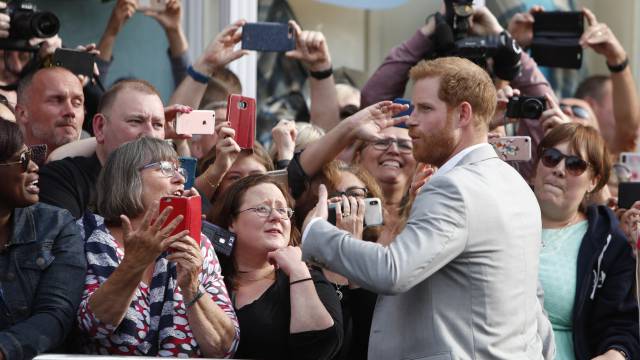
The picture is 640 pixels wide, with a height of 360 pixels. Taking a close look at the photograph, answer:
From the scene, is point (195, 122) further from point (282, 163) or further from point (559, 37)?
point (559, 37)

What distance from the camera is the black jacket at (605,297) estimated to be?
515 cm

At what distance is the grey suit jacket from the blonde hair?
0.21m

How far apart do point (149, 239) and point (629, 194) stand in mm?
2334

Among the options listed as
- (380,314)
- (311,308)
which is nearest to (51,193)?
(311,308)

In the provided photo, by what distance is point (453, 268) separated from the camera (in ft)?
13.0

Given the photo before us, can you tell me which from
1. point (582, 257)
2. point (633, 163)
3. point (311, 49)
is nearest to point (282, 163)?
point (311, 49)

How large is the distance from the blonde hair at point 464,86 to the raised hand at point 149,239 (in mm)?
988

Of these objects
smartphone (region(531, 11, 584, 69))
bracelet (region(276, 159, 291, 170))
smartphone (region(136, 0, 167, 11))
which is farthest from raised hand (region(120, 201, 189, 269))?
smartphone (region(531, 11, 584, 69))

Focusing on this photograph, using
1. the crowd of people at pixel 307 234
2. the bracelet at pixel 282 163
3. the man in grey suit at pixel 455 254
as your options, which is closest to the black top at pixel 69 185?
the crowd of people at pixel 307 234

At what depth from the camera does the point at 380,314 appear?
412cm

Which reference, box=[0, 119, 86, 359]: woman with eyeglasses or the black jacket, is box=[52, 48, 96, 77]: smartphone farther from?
the black jacket

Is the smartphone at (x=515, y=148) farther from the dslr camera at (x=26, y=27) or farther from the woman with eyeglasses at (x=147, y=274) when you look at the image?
the dslr camera at (x=26, y=27)

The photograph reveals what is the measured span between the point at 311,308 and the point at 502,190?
34.9 inches

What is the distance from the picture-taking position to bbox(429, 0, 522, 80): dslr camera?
615 centimetres
